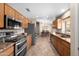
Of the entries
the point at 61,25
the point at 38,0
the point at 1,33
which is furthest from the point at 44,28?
the point at 38,0

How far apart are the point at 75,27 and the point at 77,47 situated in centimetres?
28

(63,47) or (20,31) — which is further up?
(20,31)

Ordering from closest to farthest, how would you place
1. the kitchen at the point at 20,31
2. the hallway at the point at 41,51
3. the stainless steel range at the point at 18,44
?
the kitchen at the point at 20,31 < the stainless steel range at the point at 18,44 < the hallway at the point at 41,51

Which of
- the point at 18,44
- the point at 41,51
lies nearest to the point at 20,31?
the point at 41,51

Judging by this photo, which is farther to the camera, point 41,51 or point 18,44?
point 41,51

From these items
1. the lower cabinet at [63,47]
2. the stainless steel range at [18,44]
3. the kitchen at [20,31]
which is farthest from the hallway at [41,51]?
the stainless steel range at [18,44]

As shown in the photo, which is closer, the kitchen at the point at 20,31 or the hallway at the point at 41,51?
the kitchen at the point at 20,31

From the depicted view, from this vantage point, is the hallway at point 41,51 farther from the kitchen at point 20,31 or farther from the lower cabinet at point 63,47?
the lower cabinet at point 63,47

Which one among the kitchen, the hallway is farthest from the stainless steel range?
the hallway

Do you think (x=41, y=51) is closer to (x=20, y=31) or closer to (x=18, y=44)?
(x=20, y=31)

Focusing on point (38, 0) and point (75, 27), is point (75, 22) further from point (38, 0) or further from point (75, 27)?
point (38, 0)

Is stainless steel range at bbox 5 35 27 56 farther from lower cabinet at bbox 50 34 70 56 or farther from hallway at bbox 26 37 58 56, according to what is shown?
lower cabinet at bbox 50 34 70 56

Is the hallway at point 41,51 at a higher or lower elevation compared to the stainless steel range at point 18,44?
lower

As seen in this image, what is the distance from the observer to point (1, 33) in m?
4.33
